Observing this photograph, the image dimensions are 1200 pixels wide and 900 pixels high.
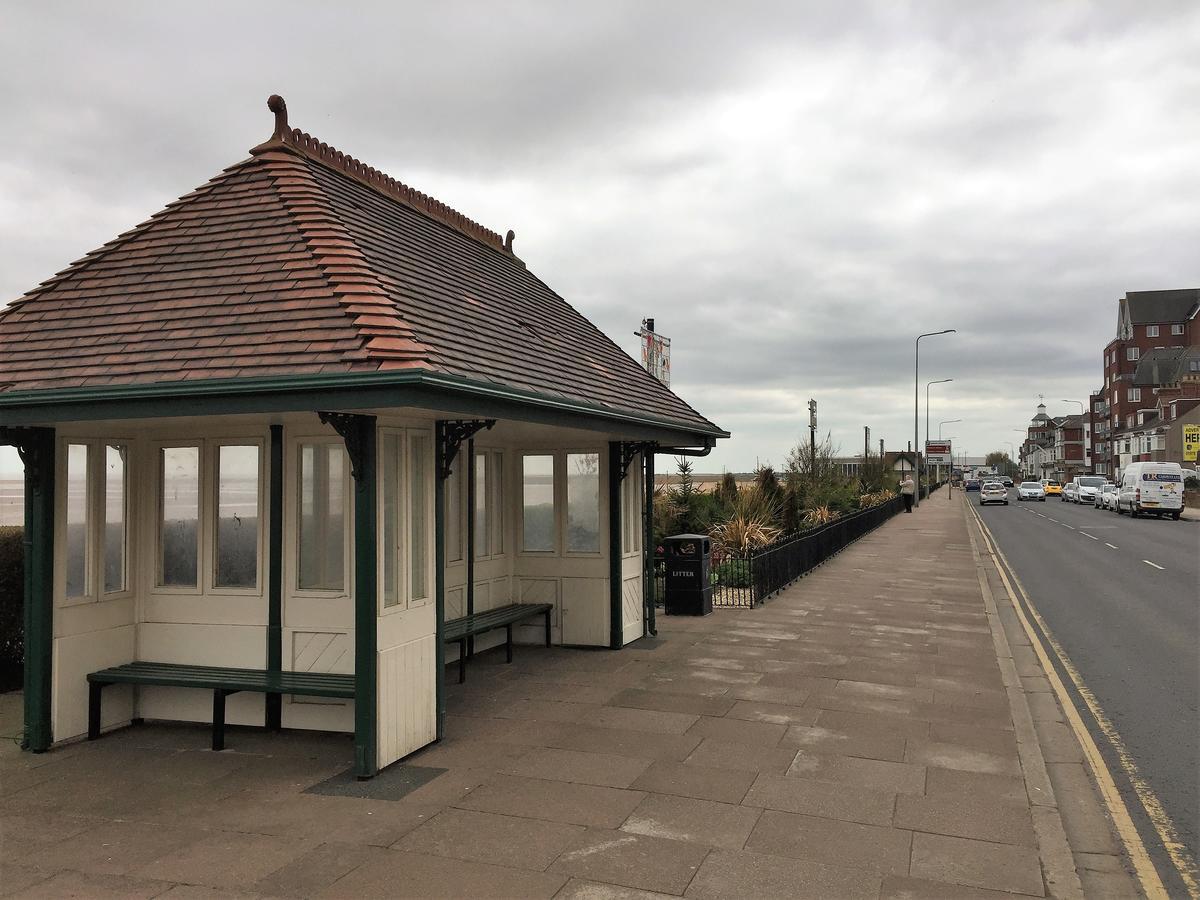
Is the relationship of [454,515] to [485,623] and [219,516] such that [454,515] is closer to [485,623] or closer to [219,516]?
[485,623]

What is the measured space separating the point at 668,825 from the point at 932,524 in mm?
33845

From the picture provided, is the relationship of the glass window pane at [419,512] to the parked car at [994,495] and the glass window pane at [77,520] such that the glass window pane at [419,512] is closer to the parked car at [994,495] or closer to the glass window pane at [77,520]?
the glass window pane at [77,520]

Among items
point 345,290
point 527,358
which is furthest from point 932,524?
point 345,290

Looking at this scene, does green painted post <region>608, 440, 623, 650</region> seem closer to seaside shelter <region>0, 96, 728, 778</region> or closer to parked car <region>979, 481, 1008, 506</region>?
seaside shelter <region>0, 96, 728, 778</region>

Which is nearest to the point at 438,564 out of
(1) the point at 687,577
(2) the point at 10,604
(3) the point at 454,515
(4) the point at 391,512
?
(4) the point at 391,512

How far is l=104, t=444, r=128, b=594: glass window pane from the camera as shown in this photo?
7414 millimetres

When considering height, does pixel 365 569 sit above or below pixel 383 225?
below

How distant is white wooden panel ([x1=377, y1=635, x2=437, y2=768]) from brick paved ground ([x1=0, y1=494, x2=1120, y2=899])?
0.19 metres

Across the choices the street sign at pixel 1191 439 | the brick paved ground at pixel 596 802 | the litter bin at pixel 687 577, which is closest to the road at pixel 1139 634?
the brick paved ground at pixel 596 802

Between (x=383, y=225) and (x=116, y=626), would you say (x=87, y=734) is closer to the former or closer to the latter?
(x=116, y=626)

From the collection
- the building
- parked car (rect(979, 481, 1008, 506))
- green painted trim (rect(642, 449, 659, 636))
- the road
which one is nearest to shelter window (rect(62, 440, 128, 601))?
green painted trim (rect(642, 449, 659, 636))

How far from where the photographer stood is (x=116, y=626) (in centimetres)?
741

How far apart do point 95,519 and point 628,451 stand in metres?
5.85

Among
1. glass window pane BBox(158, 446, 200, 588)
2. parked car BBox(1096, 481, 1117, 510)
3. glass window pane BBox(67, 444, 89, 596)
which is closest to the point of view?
glass window pane BBox(67, 444, 89, 596)
